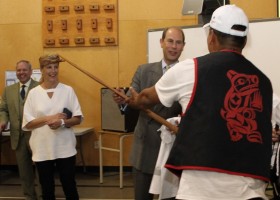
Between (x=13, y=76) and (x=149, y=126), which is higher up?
(x=13, y=76)

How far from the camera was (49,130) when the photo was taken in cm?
352

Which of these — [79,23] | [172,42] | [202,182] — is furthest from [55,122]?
[79,23]

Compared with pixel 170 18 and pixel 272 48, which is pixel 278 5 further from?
pixel 272 48

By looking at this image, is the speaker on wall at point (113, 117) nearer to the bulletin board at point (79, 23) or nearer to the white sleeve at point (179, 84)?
the bulletin board at point (79, 23)

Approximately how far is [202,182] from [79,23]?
177 inches

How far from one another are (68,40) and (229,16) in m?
4.33

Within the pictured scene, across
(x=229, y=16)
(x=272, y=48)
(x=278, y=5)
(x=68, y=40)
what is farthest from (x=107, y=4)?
(x=229, y=16)

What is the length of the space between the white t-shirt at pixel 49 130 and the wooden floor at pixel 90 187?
4.01 ft

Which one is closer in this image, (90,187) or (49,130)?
(49,130)

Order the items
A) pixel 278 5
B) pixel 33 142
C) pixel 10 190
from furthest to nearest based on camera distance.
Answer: pixel 278 5
pixel 10 190
pixel 33 142

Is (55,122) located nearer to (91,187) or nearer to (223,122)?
(91,187)

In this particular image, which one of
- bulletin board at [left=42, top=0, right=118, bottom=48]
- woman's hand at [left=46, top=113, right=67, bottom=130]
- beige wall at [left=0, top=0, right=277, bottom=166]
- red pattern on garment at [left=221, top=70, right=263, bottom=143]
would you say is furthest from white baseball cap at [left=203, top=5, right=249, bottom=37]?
bulletin board at [left=42, top=0, right=118, bottom=48]

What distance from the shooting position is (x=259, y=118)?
1.60 metres

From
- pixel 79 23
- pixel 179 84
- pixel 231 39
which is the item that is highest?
pixel 79 23
